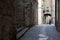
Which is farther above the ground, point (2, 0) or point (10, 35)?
point (2, 0)

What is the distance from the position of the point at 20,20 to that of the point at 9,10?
22.6 ft

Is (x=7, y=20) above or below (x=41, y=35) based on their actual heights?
above

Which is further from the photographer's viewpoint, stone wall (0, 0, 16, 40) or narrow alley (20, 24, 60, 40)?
narrow alley (20, 24, 60, 40)

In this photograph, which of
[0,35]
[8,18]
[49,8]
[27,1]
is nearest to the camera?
[0,35]

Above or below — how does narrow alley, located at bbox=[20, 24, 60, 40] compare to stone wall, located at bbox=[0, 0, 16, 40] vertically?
below

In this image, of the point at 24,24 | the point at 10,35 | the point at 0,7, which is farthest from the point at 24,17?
the point at 0,7

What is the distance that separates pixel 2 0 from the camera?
491cm

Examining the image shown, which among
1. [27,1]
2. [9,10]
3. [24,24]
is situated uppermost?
[27,1]

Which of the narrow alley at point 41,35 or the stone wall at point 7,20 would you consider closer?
the stone wall at point 7,20

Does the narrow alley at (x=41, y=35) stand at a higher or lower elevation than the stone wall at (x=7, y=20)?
lower

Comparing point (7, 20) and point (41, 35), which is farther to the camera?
point (41, 35)

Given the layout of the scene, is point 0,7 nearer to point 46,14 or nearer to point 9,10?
point 9,10

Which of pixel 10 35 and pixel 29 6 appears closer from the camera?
pixel 10 35

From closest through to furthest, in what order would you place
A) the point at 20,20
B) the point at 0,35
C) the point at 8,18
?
the point at 0,35 < the point at 8,18 < the point at 20,20
